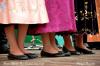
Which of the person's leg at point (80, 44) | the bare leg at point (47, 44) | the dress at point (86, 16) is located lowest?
the person's leg at point (80, 44)

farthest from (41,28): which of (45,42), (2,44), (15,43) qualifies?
(2,44)

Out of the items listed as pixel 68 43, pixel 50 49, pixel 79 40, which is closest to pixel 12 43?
pixel 50 49

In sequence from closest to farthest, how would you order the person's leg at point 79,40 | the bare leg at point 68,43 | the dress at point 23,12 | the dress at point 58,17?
the dress at point 23,12 < the dress at point 58,17 < the bare leg at point 68,43 < the person's leg at point 79,40

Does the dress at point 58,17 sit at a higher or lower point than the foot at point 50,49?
higher

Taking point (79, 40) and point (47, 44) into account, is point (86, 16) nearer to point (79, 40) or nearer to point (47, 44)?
point (79, 40)

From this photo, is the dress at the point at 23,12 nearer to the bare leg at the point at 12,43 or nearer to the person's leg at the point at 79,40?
the bare leg at the point at 12,43

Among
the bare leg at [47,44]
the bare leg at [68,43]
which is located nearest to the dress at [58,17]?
the bare leg at [47,44]

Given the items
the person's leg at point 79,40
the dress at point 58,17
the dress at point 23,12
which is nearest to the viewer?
the dress at point 23,12

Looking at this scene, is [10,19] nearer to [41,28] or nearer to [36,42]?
[41,28]

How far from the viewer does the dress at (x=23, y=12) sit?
8.13ft

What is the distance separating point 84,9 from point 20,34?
28.9 inches

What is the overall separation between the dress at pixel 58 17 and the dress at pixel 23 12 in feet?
0.32

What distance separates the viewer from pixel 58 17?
2.73 meters

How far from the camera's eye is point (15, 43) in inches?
98.0
